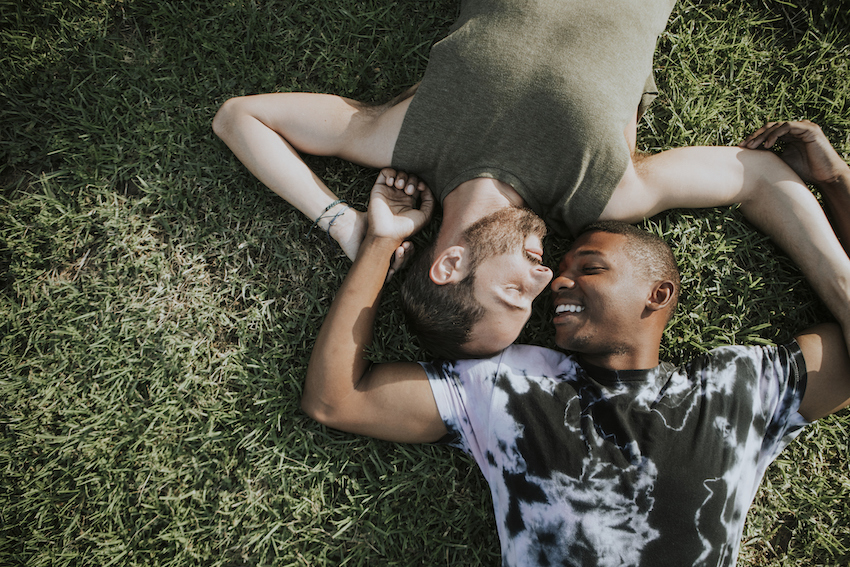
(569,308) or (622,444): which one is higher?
(569,308)

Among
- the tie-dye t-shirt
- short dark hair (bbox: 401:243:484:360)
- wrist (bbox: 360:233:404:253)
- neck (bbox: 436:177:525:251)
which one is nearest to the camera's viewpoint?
the tie-dye t-shirt

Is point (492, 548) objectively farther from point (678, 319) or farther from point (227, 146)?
point (227, 146)

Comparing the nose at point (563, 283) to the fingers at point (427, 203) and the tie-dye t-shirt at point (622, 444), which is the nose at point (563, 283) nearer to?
the tie-dye t-shirt at point (622, 444)

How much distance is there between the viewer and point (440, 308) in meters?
2.53

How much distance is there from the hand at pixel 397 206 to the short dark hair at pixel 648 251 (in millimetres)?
964

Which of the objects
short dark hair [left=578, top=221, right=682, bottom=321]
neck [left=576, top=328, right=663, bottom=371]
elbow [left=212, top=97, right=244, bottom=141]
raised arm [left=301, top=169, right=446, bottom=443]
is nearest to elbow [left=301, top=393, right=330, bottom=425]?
raised arm [left=301, top=169, right=446, bottom=443]

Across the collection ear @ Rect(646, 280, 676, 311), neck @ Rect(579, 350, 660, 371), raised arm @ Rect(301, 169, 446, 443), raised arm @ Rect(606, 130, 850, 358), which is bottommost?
raised arm @ Rect(301, 169, 446, 443)

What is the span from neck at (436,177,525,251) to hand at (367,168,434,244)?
231mm

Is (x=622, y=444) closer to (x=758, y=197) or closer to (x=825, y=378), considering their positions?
(x=825, y=378)

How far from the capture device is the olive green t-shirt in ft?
8.25

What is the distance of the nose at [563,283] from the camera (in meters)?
2.67

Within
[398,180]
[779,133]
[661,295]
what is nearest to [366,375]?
[398,180]

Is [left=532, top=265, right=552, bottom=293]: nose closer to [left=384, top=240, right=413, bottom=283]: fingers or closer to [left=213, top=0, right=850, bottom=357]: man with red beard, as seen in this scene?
[left=213, top=0, right=850, bottom=357]: man with red beard

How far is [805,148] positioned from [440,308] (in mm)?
2371
